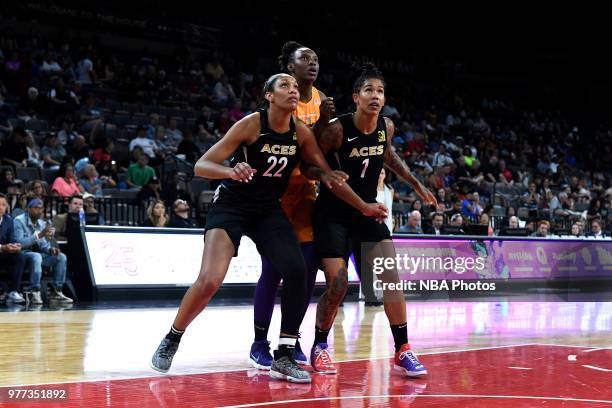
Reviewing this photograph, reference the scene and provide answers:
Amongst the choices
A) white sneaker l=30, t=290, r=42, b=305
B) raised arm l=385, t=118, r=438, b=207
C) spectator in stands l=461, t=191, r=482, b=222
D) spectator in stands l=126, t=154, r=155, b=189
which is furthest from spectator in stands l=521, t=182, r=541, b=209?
raised arm l=385, t=118, r=438, b=207

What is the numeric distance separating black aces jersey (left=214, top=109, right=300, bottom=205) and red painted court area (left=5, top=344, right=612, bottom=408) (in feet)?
3.77

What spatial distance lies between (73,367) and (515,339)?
4148 mm

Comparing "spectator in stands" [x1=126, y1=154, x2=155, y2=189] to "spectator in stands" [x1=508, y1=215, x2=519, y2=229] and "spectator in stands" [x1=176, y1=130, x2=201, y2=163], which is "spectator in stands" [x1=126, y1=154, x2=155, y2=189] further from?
"spectator in stands" [x1=508, y1=215, x2=519, y2=229]

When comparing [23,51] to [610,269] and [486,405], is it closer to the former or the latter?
[610,269]

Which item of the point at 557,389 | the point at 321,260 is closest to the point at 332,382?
the point at 321,260

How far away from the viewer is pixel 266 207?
578cm

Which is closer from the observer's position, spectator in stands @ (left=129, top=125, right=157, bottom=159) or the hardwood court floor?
the hardwood court floor

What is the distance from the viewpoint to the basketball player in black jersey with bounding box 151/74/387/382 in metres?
5.58

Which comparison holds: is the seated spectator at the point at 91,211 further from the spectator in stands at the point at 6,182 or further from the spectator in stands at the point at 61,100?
the spectator in stands at the point at 61,100

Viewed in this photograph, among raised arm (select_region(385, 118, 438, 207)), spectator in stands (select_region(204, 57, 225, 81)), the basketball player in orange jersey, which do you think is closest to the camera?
the basketball player in orange jersey

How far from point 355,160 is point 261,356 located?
148cm

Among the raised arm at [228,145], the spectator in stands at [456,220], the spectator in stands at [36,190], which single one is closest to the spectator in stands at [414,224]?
the spectator in stands at [456,220]

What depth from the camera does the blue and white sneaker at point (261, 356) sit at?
605cm

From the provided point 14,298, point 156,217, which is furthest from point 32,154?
point 14,298
